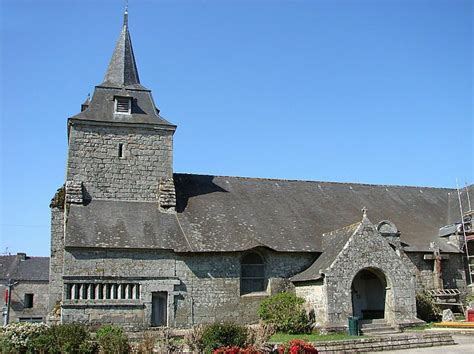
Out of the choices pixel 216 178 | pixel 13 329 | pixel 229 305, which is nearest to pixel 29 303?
pixel 216 178

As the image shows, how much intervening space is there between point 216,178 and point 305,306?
896 centimetres

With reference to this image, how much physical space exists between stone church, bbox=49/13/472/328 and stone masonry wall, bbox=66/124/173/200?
0.16ft

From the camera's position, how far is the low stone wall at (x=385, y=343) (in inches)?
596

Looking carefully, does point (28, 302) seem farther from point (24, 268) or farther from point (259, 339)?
point (259, 339)

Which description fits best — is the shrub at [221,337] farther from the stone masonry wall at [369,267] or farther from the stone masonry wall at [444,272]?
the stone masonry wall at [444,272]

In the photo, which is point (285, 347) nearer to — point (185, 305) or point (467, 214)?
point (185, 305)

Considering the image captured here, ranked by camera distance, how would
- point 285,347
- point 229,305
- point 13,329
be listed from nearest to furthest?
1. point 285,347
2. point 13,329
3. point 229,305

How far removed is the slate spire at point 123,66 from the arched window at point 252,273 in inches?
431

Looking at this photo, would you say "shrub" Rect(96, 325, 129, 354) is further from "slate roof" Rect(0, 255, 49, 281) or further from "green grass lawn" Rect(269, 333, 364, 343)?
"slate roof" Rect(0, 255, 49, 281)

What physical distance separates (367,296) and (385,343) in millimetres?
7813

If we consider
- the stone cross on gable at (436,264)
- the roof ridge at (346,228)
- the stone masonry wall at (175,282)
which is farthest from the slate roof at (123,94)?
the stone cross on gable at (436,264)

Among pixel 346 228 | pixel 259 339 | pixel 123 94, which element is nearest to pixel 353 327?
pixel 346 228

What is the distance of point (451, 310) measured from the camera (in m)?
24.3

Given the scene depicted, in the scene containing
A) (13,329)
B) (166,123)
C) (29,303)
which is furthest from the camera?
(29,303)
